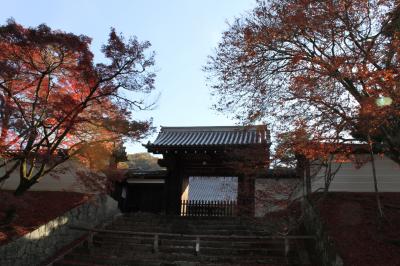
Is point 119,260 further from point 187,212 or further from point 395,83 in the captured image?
point 395,83

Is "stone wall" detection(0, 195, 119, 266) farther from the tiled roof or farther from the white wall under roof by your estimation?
the white wall under roof

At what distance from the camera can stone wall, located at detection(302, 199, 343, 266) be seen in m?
11.0

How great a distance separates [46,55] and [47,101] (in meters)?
1.51

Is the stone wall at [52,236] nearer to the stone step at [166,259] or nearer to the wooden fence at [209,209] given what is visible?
the stone step at [166,259]

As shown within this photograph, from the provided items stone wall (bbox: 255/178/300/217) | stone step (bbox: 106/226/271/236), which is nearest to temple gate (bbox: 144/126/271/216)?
stone wall (bbox: 255/178/300/217)

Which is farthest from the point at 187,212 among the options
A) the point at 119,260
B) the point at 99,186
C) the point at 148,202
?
the point at 119,260

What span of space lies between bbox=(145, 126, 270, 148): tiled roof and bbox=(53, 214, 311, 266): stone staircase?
4673 millimetres

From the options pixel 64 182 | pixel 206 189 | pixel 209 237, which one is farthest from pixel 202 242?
pixel 206 189

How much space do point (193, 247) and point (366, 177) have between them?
7.17 metres

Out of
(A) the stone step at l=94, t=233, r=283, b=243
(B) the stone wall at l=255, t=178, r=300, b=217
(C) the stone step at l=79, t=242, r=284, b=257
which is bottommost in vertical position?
(C) the stone step at l=79, t=242, r=284, b=257

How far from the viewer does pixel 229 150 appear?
20.3 m

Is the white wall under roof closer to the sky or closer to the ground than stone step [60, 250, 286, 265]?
closer to the sky

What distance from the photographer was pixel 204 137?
23094 millimetres

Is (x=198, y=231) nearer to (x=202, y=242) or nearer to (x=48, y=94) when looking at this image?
(x=202, y=242)
